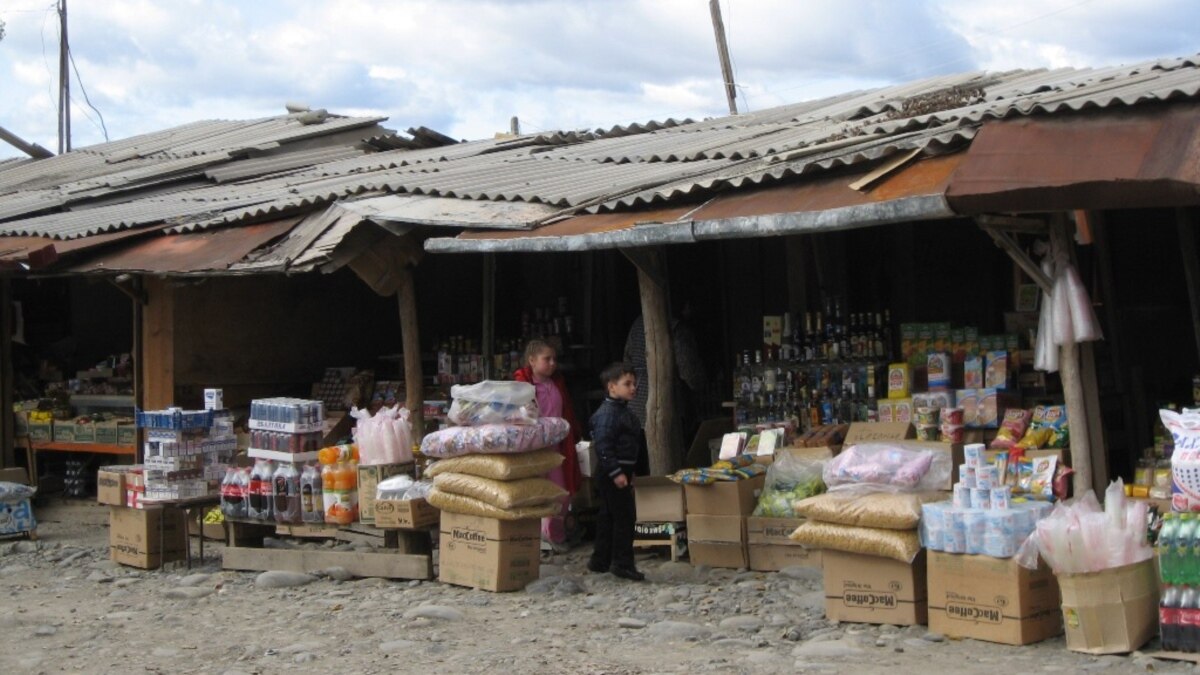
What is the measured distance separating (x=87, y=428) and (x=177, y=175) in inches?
167

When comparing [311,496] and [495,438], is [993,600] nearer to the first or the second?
[495,438]

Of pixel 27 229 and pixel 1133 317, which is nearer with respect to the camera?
pixel 1133 317

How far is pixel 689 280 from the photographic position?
14172mm

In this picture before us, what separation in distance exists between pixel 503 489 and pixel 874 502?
8.12 feet

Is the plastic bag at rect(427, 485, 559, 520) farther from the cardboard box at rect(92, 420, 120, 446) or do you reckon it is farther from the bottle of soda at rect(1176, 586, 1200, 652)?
the cardboard box at rect(92, 420, 120, 446)

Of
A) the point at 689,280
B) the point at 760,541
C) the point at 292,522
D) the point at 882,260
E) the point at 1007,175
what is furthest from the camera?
the point at 689,280

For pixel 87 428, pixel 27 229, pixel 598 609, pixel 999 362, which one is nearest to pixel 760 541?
pixel 598 609

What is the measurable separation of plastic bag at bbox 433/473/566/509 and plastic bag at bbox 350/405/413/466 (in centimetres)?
77

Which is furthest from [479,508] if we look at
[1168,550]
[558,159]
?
[558,159]

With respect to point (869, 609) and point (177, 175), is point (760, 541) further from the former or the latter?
point (177, 175)

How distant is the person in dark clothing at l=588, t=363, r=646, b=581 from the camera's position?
9.38 meters

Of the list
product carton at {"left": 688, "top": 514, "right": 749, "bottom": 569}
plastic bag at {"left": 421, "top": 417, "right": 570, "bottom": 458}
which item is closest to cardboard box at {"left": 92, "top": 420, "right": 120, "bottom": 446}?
plastic bag at {"left": 421, "top": 417, "right": 570, "bottom": 458}

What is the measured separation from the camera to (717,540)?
977cm

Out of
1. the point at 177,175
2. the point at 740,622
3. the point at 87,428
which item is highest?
the point at 177,175
